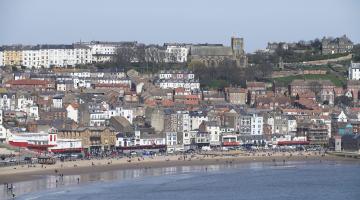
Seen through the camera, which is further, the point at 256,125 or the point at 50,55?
the point at 50,55

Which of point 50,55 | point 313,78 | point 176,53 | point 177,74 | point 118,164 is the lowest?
point 118,164

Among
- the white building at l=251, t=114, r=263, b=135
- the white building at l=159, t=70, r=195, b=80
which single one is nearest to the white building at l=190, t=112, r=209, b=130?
the white building at l=251, t=114, r=263, b=135

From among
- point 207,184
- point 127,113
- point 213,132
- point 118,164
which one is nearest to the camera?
point 207,184

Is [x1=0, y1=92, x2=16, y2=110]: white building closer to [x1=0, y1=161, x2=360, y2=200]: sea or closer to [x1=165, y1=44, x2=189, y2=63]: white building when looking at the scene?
[x1=0, y1=161, x2=360, y2=200]: sea

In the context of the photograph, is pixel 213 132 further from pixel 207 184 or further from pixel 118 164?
pixel 207 184

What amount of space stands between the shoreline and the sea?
66 centimetres

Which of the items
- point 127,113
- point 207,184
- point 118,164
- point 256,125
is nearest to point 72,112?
point 127,113

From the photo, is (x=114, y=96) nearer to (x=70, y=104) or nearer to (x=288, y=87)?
(x=70, y=104)

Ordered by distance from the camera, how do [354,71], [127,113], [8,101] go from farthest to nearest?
[354,71], [8,101], [127,113]

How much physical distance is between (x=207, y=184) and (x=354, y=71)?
35.8 m

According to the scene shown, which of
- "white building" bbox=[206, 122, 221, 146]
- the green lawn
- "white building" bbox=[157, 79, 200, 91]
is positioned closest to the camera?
"white building" bbox=[206, 122, 221, 146]

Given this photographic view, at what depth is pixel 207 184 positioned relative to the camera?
4012 centimetres

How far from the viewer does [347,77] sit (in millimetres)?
75125

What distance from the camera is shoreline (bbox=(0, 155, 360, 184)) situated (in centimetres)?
4003
